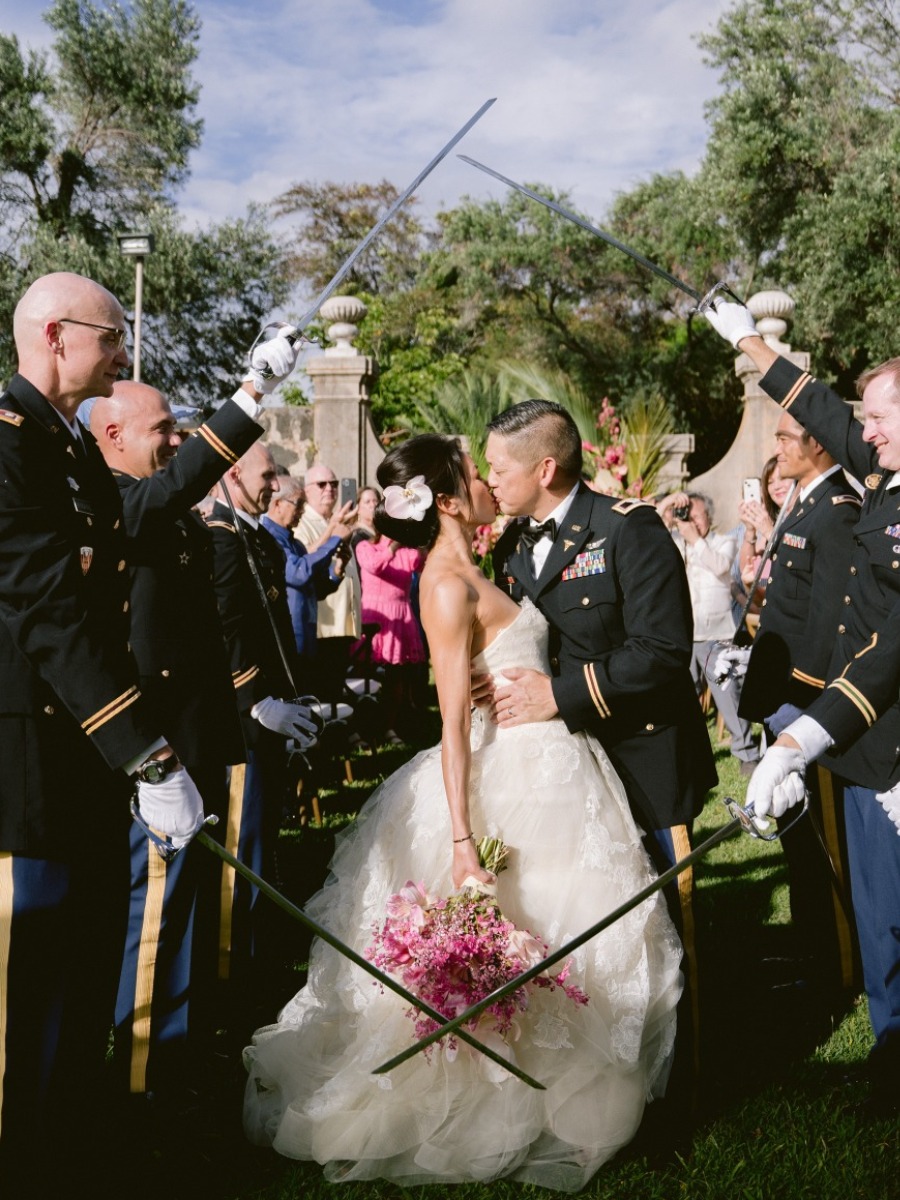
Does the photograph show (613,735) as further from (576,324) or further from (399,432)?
(576,324)

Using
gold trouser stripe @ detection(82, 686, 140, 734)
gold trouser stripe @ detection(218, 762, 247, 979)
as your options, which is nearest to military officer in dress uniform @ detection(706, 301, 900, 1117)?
gold trouser stripe @ detection(82, 686, 140, 734)

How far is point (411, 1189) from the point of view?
3.37m

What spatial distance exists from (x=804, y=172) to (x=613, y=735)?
19.9 meters

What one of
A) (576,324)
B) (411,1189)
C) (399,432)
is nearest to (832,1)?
(576,324)

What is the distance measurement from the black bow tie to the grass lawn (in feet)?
6.66

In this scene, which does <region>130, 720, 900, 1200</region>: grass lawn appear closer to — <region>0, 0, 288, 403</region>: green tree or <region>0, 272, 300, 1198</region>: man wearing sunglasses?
<region>0, 272, 300, 1198</region>: man wearing sunglasses

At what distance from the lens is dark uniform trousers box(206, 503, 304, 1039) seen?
190 inches

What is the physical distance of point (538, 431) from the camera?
377 centimetres

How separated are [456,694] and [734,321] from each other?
6.09ft

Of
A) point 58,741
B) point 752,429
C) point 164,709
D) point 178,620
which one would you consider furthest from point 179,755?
point 752,429

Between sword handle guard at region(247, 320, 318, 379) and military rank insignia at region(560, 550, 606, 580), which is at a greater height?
sword handle guard at region(247, 320, 318, 379)

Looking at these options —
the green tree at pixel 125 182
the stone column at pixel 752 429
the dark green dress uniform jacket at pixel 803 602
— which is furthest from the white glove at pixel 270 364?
the green tree at pixel 125 182

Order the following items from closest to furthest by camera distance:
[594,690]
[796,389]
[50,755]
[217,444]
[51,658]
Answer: [51,658]
[50,755]
[217,444]
[594,690]
[796,389]

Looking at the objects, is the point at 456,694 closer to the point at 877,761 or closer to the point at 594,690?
the point at 594,690
